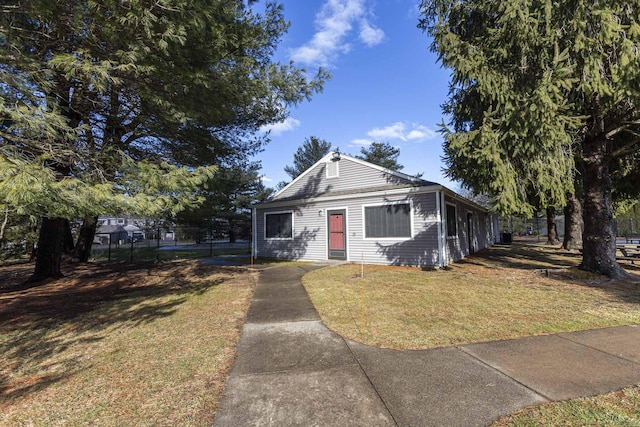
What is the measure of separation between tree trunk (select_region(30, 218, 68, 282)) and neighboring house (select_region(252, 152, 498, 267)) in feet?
25.1

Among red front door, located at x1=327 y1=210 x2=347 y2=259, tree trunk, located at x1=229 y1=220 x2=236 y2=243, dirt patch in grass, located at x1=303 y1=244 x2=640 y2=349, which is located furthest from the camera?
tree trunk, located at x1=229 y1=220 x2=236 y2=243

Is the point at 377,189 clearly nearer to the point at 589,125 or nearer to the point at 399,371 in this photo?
Answer: the point at 589,125

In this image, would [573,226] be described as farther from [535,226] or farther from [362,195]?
[535,226]

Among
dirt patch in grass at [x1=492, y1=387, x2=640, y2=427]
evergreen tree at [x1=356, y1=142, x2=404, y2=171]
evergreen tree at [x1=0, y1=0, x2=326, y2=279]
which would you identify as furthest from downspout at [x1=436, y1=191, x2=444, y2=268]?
evergreen tree at [x1=356, y1=142, x2=404, y2=171]

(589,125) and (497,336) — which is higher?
(589,125)

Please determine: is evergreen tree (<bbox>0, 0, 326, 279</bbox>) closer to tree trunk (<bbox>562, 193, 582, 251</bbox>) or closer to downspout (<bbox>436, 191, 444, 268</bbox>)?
downspout (<bbox>436, 191, 444, 268</bbox>)

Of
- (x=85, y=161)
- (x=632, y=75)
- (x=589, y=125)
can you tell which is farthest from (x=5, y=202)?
(x=589, y=125)

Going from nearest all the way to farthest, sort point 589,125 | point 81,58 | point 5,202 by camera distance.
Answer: point 5,202 → point 81,58 → point 589,125

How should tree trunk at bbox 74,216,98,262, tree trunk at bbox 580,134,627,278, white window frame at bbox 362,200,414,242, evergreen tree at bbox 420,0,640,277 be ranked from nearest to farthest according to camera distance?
evergreen tree at bbox 420,0,640,277
tree trunk at bbox 580,134,627,278
white window frame at bbox 362,200,414,242
tree trunk at bbox 74,216,98,262

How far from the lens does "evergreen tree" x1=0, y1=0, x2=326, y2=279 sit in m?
4.26

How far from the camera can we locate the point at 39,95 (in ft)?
15.1

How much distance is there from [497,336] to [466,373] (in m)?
1.38

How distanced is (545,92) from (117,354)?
9.17 meters

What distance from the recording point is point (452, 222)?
11930mm
